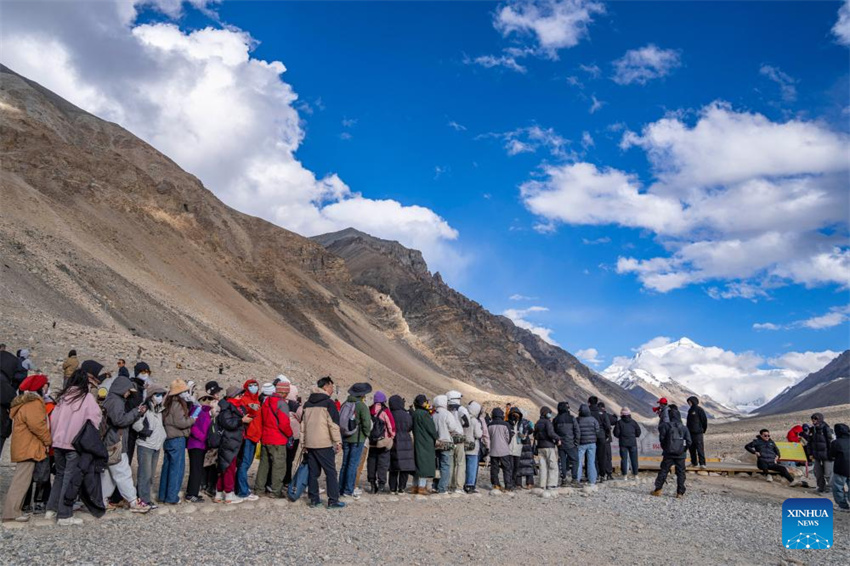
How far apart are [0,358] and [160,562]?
4.82 meters

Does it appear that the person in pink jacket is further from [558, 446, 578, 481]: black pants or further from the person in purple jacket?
[558, 446, 578, 481]: black pants

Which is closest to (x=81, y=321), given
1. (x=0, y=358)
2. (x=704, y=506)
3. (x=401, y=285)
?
(x=0, y=358)

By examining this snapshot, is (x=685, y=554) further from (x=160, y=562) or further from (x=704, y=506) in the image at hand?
(x=160, y=562)

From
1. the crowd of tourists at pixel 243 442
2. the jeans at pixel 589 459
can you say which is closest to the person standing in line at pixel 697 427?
the crowd of tourists at pixel 243 442

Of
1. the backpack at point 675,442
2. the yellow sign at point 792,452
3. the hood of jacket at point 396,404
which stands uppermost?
the hood of jacket at point 396,404

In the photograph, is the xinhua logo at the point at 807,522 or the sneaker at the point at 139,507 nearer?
the xinhua logo at the point at 807,522

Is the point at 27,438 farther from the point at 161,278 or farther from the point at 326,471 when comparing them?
the point at 161,278

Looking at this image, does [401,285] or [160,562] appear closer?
[160,562]

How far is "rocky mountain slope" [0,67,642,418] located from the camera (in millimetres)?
31891

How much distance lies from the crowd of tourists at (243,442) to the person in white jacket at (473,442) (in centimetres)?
2

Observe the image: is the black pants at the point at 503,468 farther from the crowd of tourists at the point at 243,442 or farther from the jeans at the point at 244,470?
the jeans at the point at 244,470

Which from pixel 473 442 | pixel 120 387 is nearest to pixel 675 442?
pixel 473 442

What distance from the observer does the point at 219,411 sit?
381 inches

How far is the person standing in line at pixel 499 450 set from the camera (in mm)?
12883
